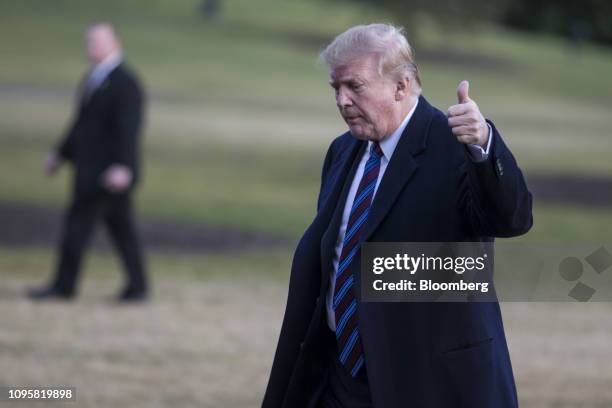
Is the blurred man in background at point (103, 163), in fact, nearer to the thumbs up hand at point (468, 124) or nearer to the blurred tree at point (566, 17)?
the thumbs up hand at point (468, 124)

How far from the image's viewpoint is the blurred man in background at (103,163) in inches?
426

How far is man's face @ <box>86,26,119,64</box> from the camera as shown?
10961 millimetres

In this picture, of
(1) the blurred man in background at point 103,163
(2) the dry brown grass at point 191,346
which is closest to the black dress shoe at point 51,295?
(1) the blurred man in background at point 103,163

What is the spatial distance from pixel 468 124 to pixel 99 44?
24.9 feet

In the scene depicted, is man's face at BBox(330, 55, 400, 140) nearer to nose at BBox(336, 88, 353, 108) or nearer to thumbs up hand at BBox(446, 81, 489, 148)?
nose at BBox(336, 88, 353, 108)

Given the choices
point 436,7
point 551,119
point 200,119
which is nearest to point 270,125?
point 200,119

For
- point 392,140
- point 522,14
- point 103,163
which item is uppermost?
point 522,14

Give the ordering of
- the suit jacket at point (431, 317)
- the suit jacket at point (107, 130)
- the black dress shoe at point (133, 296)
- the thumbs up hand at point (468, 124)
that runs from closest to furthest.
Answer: the thumbs up hand at point (468, 124), the suit jacket at point (431, 317), the suit jacket at point (107, 130), the black dress shoe at point (133, 296)

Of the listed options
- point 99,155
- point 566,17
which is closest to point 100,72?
point 99,155

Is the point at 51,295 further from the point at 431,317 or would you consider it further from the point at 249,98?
the point at 249,98

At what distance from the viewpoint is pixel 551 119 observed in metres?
36.1

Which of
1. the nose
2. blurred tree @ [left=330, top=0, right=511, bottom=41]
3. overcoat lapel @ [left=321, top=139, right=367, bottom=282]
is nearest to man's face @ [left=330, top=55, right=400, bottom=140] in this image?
the nose

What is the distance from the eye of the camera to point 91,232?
435 inches

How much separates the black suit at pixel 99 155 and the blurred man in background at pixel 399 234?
671cm
